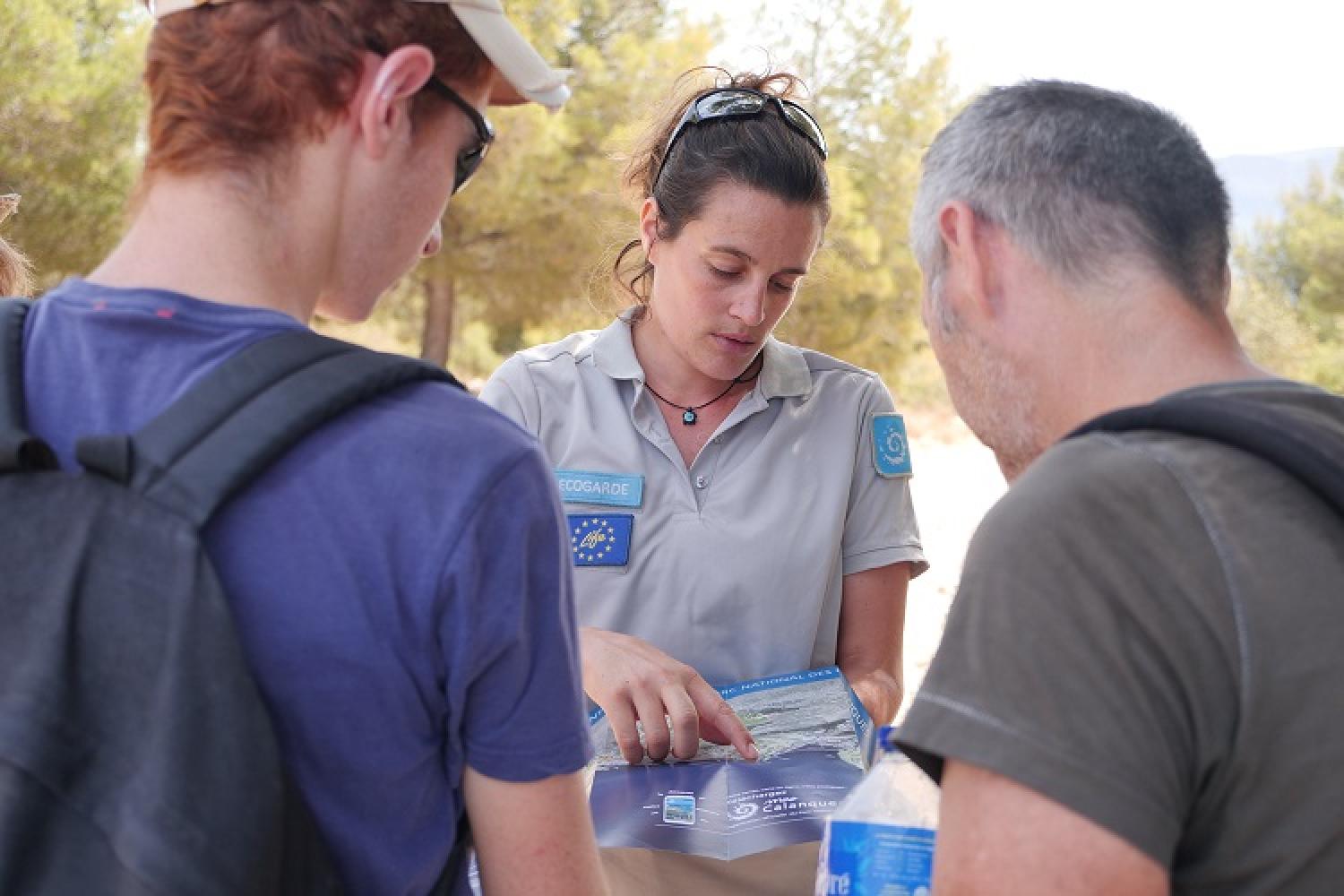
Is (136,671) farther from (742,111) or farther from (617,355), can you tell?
(742,111)

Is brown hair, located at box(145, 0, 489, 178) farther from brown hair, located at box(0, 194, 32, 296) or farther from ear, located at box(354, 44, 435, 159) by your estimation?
brown hair, located at box(0, 194, 32, 296)

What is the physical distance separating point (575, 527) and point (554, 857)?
1.15 meters

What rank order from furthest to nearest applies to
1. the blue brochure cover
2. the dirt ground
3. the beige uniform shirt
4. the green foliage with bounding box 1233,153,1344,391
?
1. the green foliage with bounding box 1233,153,1344,391
2. the dirt ground
3. the beige uniform shirt
4. the blue brochure cover

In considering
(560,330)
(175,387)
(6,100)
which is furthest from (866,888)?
(560,330)

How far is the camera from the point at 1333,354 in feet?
65.4

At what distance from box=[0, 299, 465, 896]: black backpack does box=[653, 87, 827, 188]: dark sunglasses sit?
61.8 inches

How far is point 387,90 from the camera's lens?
3.71 ft

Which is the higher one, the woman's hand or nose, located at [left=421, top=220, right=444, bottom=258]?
nose, located at [left=421, top=220, right=444, bottom=258]

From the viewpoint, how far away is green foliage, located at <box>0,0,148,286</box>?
10.6 meters

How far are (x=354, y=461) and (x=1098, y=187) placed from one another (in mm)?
720

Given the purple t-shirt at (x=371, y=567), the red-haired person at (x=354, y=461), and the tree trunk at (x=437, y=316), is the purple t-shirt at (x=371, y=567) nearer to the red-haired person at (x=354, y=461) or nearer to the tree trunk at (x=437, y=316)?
the red-haired person at (x=354, y=461)

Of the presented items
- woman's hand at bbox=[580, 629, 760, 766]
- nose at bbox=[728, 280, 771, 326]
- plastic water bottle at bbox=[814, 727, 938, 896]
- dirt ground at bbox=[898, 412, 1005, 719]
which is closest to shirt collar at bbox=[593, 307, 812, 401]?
nose at bbox=[728, 280, 771, 326]

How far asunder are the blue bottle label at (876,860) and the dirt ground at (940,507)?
289cm

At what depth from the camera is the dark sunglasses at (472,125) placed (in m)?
1.18
